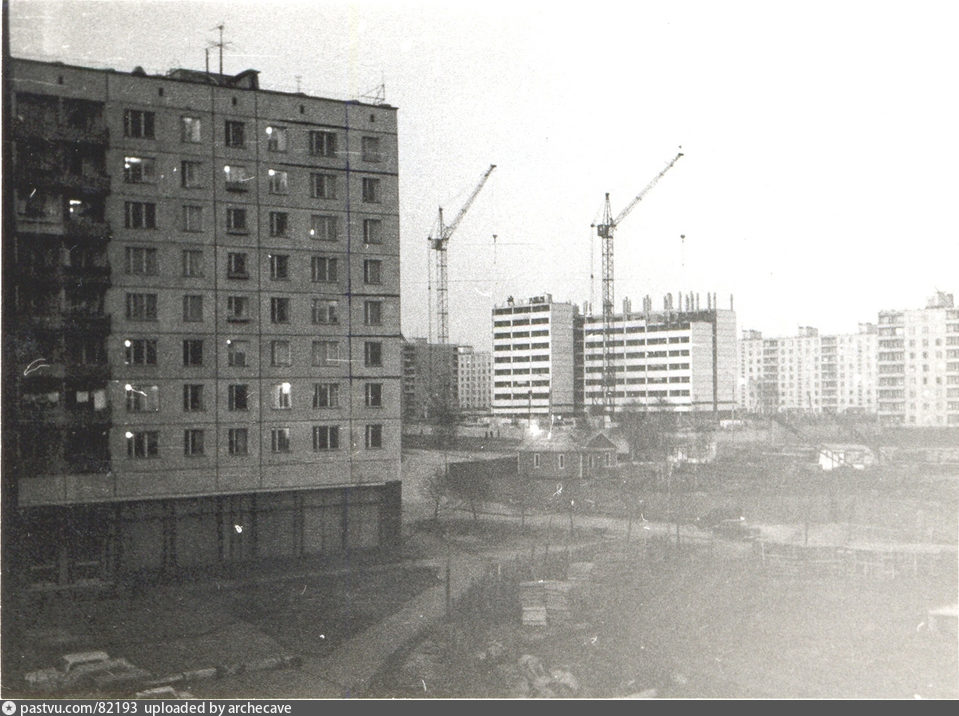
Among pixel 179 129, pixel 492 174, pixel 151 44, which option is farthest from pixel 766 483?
pixel 151 44

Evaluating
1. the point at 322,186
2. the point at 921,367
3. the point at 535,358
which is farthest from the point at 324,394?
the point at 921,367

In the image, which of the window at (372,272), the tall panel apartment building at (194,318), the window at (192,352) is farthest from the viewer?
the window at (372,272)

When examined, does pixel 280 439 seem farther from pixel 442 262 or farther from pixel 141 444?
pixel 442 262

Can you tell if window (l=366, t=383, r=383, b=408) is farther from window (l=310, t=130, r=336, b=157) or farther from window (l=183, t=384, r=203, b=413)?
window (l=310, t=130, r=336, b=157)

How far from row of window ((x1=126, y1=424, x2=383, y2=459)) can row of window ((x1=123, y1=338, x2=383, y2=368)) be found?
17.8 inches

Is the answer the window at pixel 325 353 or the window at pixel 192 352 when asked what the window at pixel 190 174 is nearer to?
the window at pixel 192 352

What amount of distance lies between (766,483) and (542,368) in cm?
180

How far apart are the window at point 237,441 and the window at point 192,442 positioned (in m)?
0.19

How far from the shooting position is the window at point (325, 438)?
4844 millimetres

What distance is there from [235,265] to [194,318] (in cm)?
45

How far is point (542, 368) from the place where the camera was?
5.14 metres

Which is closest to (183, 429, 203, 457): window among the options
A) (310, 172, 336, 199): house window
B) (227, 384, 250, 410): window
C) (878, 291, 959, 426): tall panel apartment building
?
(227, 384, 250, 410): window

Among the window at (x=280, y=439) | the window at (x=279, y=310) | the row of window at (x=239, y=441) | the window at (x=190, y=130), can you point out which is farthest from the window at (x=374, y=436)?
the window at (x=190, y=130)

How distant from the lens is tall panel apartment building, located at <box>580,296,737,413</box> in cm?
502
